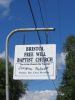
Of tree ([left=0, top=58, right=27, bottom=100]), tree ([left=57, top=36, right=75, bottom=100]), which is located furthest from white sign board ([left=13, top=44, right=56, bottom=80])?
tree ([left=57, top=36, right=75, bottom=100])

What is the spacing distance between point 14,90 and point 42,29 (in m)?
72.5

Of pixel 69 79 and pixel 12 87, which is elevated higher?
pixel 69 79

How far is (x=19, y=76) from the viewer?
29078 millimetres

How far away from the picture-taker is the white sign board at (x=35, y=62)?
28672 mm

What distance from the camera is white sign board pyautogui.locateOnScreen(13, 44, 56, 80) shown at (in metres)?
28.7

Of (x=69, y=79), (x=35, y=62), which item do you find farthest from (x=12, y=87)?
(x=35, y=62)

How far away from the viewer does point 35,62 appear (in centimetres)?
2867

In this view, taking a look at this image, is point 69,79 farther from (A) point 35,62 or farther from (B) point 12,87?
(A) point 35,62

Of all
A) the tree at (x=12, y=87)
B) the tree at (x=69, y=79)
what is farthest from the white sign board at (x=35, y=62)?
the tree at (x=69, y=79)

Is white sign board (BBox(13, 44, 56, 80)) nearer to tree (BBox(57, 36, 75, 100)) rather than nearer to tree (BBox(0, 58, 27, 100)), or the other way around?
tree (BBox(0, 58, 27, 100))

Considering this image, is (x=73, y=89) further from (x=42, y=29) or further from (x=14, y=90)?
(x=42, y=29)

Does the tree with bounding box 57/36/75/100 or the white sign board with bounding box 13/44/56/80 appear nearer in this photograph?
the white sign board with bounding box 13/44/56/80

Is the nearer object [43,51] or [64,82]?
[43,51]

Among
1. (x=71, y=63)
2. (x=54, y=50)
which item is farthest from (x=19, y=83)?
(x=54, y=50)
